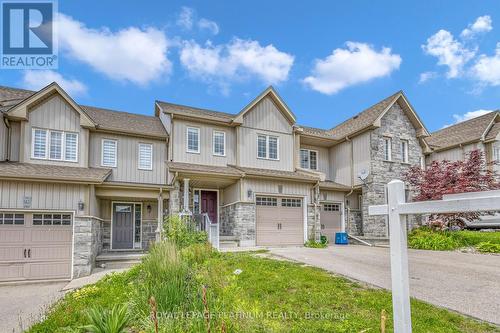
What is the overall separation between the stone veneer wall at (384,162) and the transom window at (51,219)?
14.6 metres

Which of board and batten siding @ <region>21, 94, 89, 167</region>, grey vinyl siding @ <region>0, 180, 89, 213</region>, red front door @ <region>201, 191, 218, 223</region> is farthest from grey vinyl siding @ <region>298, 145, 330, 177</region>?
grey vinyl siding @ <region>0, 180, 89, 213</region>

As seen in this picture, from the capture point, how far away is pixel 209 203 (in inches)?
693

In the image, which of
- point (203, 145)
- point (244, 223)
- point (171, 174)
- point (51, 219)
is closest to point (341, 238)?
point (244, 223)

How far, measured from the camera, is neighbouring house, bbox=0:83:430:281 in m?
13.0

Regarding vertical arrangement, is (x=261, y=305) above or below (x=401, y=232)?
below

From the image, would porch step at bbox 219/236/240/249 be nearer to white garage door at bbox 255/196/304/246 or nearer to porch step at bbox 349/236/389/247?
white garage door at bbox 255/196/304/246

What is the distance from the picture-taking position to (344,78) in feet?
87.5

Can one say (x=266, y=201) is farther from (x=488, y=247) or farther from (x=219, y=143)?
(x=488, y=247)

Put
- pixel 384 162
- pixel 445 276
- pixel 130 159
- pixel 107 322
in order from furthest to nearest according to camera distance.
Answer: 1. pixel 384 162
2. pixel 130 159
3. pixel 445 276
4. pixel 107 322

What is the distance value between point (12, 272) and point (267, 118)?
1317 cm

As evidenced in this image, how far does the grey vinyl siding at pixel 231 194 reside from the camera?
15668mm

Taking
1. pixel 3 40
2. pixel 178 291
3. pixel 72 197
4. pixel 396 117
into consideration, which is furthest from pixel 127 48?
pixel 396 117

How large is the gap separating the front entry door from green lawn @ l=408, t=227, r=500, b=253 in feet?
45.0

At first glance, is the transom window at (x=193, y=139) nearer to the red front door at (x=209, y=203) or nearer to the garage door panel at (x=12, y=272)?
the red front door at (x=209, y=203)
